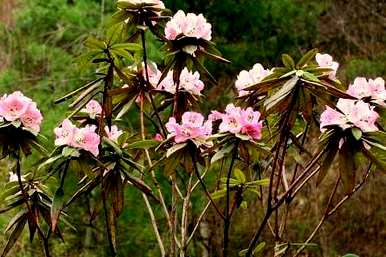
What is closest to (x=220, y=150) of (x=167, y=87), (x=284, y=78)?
(x=284, y=78)

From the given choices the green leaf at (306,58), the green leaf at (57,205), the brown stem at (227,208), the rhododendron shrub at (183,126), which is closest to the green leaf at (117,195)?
the rhododendron shrub at (183,126)

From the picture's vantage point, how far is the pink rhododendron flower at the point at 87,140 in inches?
58.7

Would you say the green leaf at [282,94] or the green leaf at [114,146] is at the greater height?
the green leaf at [282,94]

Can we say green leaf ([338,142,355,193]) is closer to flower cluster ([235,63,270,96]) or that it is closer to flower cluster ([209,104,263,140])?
flower cluster ([209,104,263,140])

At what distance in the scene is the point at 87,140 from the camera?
1.50 meters

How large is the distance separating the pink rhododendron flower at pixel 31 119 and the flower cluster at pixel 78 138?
49 millimetres

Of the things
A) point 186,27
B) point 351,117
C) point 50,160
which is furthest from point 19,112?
point 351,117

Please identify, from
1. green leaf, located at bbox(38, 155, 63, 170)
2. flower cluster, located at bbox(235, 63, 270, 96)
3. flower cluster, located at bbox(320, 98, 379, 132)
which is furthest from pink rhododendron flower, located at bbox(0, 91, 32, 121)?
flower cluster, located at bbox(320, 98, 379, 132)

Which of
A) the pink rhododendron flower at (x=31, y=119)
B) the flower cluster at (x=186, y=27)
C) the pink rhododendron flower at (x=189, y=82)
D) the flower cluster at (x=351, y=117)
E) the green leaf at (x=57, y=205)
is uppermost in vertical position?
the flower cluster at (x=186, y=27)

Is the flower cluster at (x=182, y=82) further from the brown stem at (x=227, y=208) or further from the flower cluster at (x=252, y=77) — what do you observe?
the brown stem at (x=227, y=208)

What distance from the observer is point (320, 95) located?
4.47 ft

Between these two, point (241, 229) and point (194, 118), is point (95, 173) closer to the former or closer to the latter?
point (194, 118)

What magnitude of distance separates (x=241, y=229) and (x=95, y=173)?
3722mm

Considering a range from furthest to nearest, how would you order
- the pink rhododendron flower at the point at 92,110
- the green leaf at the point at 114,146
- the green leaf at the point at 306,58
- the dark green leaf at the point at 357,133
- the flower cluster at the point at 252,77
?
the pink rhododendron flower at the point at 92,110, the flower cluster at the point at 252,77, the green leaf at the point at 114,146, the green leaf at the point at 306,58, the dark green leaf at the point at 357,133
